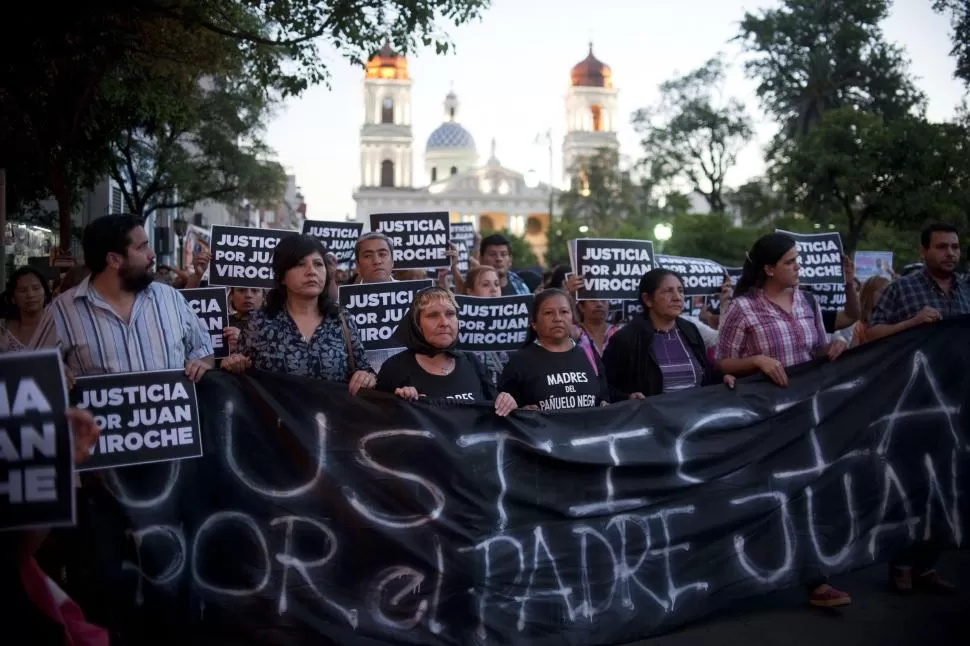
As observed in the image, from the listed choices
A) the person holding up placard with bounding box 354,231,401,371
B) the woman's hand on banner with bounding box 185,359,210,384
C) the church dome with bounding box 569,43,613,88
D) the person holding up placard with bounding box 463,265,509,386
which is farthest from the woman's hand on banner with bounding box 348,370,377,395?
the church dome with bounding box 569,43,613,88

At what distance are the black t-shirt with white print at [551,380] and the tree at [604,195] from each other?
53.6 meters

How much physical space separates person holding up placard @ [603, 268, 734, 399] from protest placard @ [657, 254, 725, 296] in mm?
2806

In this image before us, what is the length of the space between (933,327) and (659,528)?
1.85 metres

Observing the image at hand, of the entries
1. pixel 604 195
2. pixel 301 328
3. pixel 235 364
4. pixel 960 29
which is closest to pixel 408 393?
pixel 301 328

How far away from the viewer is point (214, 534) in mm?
4355

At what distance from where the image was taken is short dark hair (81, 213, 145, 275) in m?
4.52

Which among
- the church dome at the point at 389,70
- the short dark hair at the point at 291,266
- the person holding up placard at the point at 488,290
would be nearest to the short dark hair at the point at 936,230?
the person holding up placard at the point at 488,290

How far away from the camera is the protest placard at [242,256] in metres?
7.60

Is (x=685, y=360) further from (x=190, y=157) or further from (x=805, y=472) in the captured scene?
(x=190, y=157)

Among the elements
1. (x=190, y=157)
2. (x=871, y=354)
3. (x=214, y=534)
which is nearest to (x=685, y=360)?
(x=871, y=354)

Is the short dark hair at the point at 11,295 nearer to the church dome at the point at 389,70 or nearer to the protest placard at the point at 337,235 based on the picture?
the protest placard at the point at 337,235

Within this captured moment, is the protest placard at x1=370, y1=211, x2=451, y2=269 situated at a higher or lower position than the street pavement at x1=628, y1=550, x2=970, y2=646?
higher

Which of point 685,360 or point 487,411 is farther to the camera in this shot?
point 685,360

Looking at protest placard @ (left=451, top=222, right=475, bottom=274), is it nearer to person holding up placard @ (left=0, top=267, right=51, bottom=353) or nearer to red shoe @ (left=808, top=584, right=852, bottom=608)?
person holding up placard @ (left=0, top=267, right=51, bottom=353)
